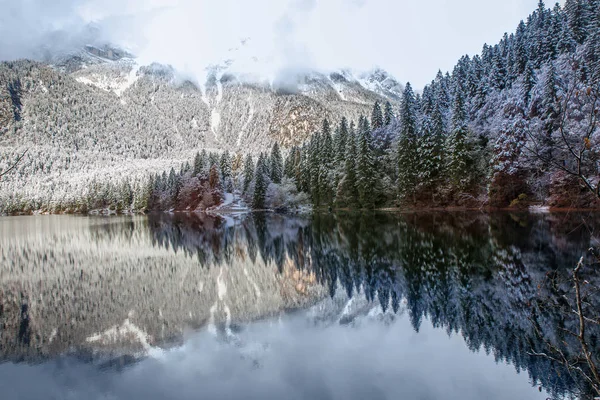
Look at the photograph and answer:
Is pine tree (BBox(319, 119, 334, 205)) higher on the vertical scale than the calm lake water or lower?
higher

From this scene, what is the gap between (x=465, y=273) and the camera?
573 inches

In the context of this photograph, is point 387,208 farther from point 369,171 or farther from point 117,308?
point 117,308

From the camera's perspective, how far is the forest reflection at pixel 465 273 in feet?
27.4

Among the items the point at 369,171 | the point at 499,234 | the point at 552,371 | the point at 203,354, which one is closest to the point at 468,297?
the point at 552,371

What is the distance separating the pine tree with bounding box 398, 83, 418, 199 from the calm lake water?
32.8 metres

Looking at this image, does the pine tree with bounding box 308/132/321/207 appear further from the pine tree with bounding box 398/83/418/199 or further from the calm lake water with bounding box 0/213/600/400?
the calm lake water with bounding box 0/213/600/400

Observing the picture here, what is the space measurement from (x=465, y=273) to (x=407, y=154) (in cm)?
4114

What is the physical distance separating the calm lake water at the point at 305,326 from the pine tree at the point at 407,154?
32.8m

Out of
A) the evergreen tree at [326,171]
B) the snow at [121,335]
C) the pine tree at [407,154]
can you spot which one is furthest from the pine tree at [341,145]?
the snow at [121,335]

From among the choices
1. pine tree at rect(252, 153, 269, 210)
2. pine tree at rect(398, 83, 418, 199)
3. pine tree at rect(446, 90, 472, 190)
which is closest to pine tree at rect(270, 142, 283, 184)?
pine tree at rect(252, 153, 269, 210)

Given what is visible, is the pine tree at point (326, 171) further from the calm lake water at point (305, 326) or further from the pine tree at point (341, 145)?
the calm lake water at point (305, 326)

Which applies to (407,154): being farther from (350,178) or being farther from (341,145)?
(341,145)

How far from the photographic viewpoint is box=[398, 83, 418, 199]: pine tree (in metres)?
53.4

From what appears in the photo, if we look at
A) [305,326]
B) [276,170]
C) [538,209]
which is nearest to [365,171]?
[538,209]
